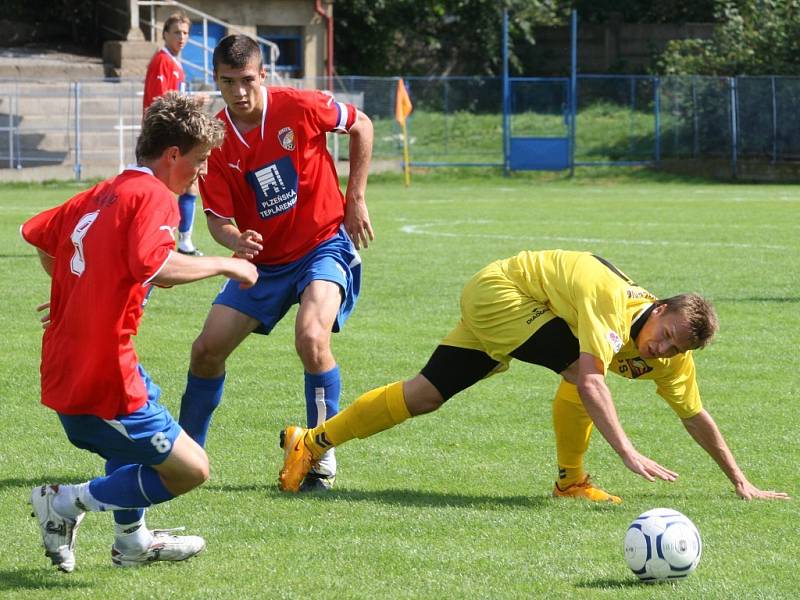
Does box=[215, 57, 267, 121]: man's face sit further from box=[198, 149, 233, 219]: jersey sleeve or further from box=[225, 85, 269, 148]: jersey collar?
box=[198, 149, 233, 219]: jersey sleeve

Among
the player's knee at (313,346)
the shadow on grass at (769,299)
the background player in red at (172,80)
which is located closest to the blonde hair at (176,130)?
the player's knee at (313,346)

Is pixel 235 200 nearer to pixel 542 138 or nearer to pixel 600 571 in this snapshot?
pixel 600 571

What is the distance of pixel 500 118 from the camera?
101 feet

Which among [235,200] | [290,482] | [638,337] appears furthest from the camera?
[235,200]

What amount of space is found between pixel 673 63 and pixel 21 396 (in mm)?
28083

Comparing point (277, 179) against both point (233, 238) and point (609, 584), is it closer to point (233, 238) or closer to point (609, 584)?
point (233, 238)

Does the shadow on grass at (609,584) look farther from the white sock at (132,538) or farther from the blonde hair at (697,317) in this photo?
the white sock at (132,538)

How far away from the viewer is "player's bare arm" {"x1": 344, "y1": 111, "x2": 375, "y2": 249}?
6.34 m

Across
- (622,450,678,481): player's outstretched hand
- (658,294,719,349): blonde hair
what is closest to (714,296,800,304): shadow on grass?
(658,294,719,349): blonde hair

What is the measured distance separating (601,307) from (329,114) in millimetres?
1792

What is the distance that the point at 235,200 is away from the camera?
244 inches

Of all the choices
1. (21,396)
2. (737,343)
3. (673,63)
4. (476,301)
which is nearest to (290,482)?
(476,301)

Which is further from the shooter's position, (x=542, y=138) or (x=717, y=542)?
(x=542, y=138)

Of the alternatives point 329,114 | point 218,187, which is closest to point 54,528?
point 218,187
